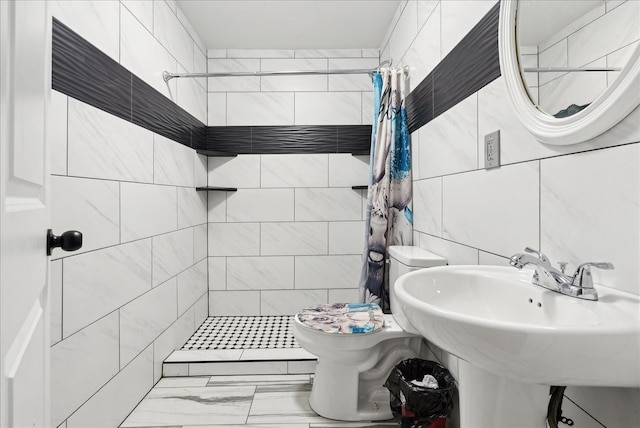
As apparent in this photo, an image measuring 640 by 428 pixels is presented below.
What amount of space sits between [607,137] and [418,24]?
1.57 m

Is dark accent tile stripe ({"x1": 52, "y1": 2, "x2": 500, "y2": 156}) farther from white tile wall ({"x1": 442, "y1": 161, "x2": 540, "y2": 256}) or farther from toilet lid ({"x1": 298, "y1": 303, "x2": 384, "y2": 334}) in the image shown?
toilet lid ({"x1": 298, "y1": 303, "x2": 384, "y2": 334})

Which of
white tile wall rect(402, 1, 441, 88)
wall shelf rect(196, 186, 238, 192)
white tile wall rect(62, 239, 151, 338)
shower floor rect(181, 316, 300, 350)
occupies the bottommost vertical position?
shower floor rect(181, 316, 300, 350)

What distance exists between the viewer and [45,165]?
0.73 metres

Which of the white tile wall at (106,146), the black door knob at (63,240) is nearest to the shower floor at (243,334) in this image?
the white tile wall at (106,146)

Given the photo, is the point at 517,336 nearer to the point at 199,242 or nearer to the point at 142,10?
the point at 142,10

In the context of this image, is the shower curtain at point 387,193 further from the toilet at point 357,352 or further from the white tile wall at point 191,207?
the white tile wall at point 191,207

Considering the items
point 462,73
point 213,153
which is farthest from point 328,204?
point 462,73

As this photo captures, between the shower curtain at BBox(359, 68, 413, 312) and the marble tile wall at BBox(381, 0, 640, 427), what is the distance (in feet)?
0.30

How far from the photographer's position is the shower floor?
2.37 meters

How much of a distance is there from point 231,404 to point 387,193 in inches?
60.8

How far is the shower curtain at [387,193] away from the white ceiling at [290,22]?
1.95 ft

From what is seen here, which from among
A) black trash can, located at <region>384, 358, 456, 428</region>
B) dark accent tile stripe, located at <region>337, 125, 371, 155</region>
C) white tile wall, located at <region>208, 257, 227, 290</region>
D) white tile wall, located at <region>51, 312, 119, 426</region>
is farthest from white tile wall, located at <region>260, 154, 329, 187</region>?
black trash can, located at <region>384, 358, 456, 428</region>

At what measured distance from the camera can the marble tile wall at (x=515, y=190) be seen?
747mm

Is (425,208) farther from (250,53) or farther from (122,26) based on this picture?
(250,53)
